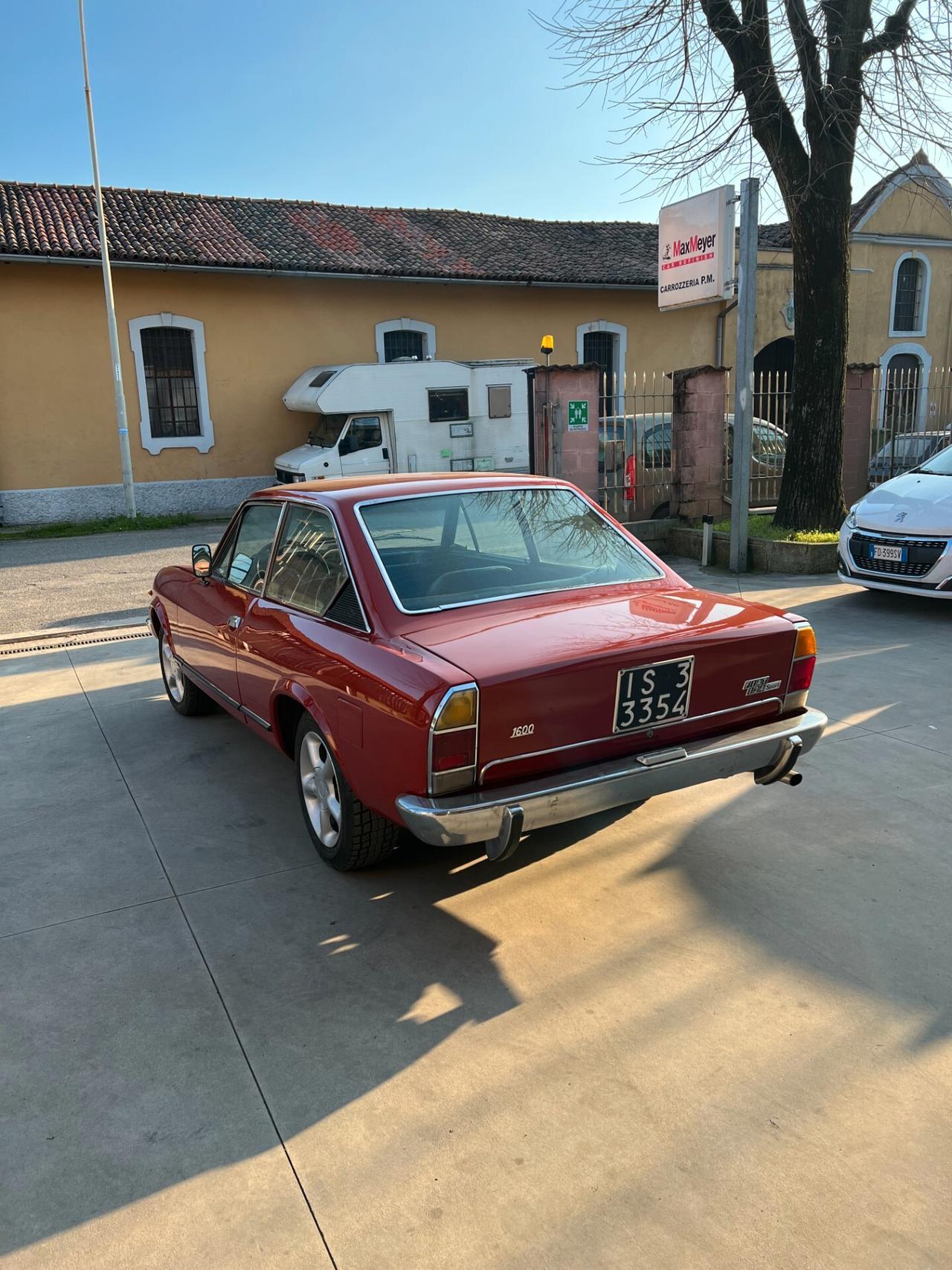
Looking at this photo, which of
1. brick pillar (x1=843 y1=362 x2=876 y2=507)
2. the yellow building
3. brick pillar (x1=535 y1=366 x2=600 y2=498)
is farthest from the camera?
the yellow building

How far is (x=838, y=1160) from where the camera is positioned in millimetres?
2363

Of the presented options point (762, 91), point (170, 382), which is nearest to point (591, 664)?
point (762, 91)

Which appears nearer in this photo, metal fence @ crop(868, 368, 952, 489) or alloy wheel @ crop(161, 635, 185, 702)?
alloy wheel @ crop(161, 635, 185, 702)

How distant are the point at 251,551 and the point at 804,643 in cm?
269

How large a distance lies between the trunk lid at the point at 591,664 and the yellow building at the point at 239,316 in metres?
14.6

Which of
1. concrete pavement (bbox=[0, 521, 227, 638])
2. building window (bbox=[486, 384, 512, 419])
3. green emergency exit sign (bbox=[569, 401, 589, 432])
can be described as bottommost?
concrete pavement (bbox=[0, 521, 227, 638])

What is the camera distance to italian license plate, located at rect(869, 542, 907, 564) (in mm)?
8219

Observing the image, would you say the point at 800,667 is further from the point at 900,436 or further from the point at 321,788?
the point at 900,436

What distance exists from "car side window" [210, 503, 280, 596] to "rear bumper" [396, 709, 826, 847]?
1.90 meters

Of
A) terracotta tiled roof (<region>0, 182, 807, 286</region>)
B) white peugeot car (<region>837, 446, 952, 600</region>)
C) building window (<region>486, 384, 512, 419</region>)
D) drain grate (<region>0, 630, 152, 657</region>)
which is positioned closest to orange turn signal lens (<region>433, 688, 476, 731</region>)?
drain grate (<region>0, 630, 152, 657</region>)

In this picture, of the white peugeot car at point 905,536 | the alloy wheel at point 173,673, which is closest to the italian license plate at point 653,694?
the alloy wheel at point 173,673

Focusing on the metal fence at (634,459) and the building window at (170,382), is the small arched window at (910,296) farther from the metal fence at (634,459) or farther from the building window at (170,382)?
the building window at (170,382)

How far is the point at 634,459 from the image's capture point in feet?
41.2

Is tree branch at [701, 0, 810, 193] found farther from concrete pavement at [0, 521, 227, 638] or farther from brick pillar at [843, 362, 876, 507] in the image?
concrete pavement at [0, 521, 227, 638]
